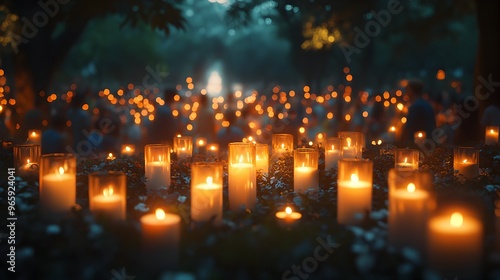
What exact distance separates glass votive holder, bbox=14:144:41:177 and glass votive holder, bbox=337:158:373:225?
8.68 feet

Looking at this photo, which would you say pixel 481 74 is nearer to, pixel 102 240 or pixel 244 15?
pixel 244 15

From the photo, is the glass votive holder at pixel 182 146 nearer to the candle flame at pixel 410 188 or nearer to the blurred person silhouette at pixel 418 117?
the candle flame at pixel 410 188

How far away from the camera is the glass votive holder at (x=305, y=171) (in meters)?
4.70

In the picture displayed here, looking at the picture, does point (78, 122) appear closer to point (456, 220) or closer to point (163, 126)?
point (163, 126)

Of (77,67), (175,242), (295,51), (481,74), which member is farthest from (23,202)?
(77,67)

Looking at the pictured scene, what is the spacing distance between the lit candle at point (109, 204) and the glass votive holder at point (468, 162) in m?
3.28

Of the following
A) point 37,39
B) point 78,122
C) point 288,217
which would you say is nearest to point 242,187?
point 288,217

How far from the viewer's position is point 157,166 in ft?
15.8

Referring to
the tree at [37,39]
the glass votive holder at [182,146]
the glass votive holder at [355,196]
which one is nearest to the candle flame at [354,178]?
the glass votive holder at [355,196]

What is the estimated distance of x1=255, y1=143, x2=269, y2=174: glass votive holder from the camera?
5.31 m

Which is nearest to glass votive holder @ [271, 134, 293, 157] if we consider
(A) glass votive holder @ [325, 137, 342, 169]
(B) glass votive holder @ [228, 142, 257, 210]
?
(A) glass votive holder @ [325, 137, 342, 169]

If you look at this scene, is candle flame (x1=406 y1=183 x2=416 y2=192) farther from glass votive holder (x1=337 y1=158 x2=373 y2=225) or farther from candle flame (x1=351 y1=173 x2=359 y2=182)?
candle flame (x1=351 y1=173 x2=359 y2=182)

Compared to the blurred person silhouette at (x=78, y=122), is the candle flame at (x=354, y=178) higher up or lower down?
lower down

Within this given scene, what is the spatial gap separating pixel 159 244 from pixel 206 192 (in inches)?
32.0
